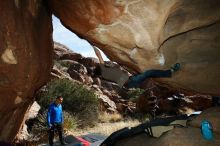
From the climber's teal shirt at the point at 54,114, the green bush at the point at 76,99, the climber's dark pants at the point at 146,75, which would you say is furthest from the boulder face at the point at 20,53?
the green bush at the point at 76,99

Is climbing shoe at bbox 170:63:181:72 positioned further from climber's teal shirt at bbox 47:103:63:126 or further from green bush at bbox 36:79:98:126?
green bush at bbox 36:79:98:126

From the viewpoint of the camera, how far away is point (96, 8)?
649 cm

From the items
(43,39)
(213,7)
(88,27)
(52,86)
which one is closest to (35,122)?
(52,86)

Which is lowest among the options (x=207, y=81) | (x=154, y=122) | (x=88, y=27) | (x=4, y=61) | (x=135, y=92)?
(x=154, y=122)

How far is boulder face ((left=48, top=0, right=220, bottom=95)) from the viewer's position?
6.36m

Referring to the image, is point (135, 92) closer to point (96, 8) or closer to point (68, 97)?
point (68, 97)

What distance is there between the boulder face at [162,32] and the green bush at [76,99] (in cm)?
1259

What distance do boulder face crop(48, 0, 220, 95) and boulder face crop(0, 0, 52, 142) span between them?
0.82 meters

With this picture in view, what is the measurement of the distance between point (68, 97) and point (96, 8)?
47.2 ft

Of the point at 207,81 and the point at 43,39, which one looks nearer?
the point at 207,81

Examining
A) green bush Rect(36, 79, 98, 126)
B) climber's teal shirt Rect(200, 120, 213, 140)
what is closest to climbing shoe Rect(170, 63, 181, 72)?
climber's teal shirt Rect(200, 120, 213, 140)

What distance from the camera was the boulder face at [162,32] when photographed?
6.36 metres

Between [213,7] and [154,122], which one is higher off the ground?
[213,7]

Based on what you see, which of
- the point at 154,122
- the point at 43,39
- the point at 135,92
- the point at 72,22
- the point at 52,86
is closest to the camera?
the point at 154,122
